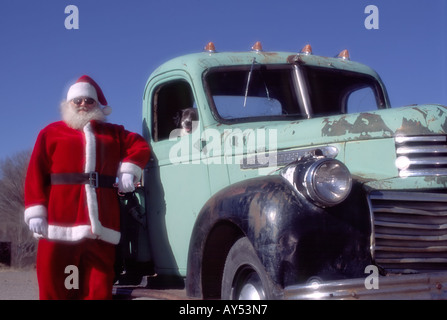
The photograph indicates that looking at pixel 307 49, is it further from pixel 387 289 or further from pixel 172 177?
pixel 387 289

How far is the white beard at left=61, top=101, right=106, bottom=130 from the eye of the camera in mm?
4105

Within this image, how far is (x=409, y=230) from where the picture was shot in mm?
3057

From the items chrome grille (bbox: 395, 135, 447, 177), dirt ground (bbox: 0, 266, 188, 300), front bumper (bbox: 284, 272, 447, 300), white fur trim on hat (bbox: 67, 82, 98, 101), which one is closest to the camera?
front bumper (bbox: 284, 272, 447, 300)

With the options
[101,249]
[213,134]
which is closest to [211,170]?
[213,134]

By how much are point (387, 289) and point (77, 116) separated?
95.5 inches

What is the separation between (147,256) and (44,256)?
83 centimetres

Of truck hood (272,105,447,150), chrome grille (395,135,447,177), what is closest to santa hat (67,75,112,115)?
truck hood (272,105,447,150)

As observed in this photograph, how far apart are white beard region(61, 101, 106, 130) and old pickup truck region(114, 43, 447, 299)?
425 mm

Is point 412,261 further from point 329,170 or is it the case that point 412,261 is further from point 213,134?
point 213,134

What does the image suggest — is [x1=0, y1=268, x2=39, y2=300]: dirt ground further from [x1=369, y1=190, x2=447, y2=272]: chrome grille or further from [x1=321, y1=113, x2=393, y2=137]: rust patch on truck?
[x1=369, y1=190, x2=447, y2=272]: chrome grille

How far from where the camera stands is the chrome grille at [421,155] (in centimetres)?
322

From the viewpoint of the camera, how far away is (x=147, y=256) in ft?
14.4

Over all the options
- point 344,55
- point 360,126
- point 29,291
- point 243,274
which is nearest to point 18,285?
point 29,291

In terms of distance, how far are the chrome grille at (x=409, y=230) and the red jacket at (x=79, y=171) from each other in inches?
66.7
